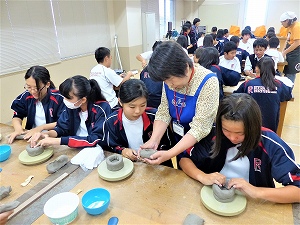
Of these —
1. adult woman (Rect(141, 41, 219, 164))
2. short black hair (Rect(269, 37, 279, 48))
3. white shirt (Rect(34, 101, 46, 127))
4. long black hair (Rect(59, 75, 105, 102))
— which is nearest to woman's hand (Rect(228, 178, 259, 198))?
adult woman (Rect(141, 41, 219, 164))

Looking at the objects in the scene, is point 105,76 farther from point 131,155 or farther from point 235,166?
point 235,166

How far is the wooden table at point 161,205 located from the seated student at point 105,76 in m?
1.78

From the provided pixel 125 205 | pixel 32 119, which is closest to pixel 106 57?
pixel 32 119

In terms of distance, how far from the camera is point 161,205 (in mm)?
921

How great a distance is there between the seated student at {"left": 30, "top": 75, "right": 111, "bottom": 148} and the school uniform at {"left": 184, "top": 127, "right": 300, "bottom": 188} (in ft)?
2.27

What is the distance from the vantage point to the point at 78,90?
153 centimetres

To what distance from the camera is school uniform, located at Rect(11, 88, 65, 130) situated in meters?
1.85

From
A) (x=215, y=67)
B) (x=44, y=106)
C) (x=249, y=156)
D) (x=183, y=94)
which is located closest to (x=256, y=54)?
(x=215, y=67)

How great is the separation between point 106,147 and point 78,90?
1.47ft

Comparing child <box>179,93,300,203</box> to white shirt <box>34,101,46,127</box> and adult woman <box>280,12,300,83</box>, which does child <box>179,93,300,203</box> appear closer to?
white shirt <box>34,101,46,127</box>

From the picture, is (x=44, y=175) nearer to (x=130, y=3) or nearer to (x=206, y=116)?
(x=206, y=116)

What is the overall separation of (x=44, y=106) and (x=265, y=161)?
1694 millimetres

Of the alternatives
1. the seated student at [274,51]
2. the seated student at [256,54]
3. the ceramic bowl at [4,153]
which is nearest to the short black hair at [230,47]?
the seated student at [256,54]

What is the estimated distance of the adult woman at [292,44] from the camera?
12.6ft
